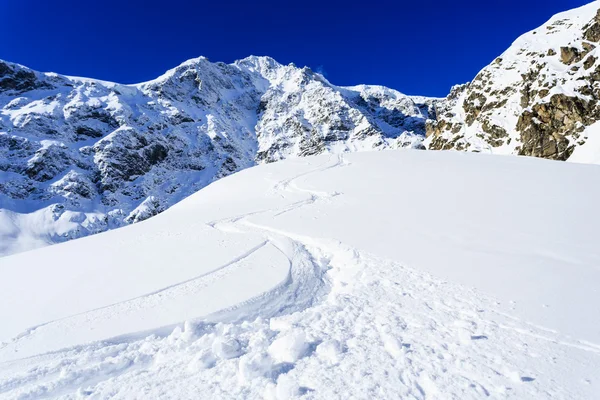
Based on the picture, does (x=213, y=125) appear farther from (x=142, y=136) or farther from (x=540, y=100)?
(x=540, y=100)

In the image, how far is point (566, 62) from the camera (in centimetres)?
5247

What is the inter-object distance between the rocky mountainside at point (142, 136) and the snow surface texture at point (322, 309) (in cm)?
8213

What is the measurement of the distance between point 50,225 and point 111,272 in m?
91.5

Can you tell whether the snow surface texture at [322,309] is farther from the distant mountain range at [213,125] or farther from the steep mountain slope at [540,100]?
the distant mountain range at [213,125]

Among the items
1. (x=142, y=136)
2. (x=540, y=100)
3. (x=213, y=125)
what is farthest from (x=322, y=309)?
(x=213, y=125)

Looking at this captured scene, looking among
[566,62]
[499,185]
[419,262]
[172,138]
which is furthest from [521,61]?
[172,138]

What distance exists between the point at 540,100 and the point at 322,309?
6553 cm

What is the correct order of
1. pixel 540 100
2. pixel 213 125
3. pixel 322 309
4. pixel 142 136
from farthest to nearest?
pixel 213 125 → pixel 142 136 → pixel 540 100 → pixel 322 309

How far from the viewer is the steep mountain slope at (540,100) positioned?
46688mm

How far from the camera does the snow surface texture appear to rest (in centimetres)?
269

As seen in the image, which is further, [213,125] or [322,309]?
[213,125]

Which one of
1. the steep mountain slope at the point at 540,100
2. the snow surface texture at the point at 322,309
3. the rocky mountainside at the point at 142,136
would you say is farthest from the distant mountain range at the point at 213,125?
the snow surface texture at the point at 322,309

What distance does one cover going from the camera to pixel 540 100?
51.6 m

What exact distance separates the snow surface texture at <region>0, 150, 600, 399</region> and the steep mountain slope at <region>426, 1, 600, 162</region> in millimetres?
50216
